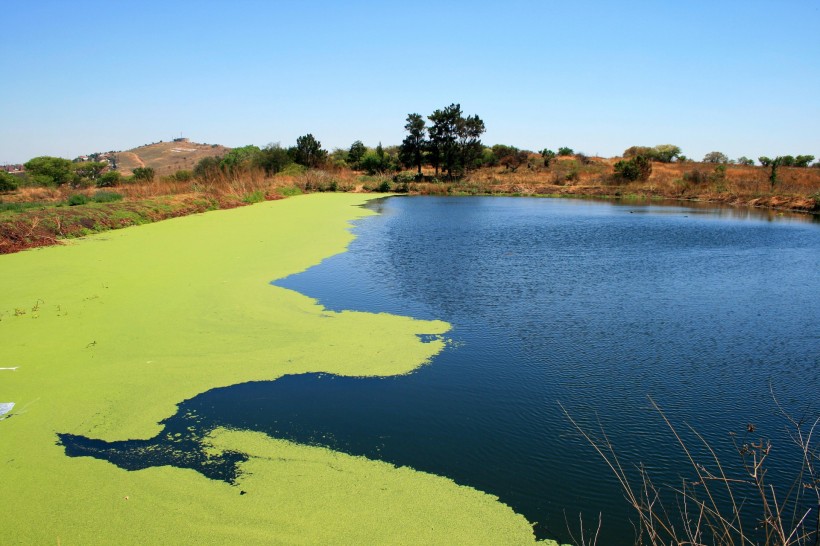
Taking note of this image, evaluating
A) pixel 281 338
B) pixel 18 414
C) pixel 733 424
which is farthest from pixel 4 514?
pixel 733 424

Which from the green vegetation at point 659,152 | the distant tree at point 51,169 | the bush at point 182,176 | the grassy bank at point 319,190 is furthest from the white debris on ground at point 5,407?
the green vegetation at point 659,152

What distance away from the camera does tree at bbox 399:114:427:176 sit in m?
38.2

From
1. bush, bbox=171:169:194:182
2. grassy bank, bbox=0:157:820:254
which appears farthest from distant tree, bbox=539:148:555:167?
bush, bbox=171:169:194:182

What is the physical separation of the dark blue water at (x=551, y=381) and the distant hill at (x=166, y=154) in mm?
64636

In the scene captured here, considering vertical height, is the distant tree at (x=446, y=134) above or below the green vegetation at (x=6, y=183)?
above

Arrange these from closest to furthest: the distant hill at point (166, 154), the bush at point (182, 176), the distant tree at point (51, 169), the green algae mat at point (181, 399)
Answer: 1. the green algae mat at point (181, 399)
2. the bush at point (182, 176)
3. the distant tree at point (51, 169)
4. the distant hill at point (166, 154)

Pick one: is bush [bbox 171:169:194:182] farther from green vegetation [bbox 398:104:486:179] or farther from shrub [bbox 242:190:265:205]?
green vegetation [bbox 398:104:486:179]

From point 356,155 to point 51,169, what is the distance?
22663mm

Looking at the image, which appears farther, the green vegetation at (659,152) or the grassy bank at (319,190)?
the green vegetation at (659,152)

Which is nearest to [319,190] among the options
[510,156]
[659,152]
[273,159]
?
[273,159]

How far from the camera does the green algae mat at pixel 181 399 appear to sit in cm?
293

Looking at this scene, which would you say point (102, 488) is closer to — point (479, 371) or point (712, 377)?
point (479, 371)

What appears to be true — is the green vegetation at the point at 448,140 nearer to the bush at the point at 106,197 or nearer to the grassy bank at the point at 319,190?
the grassy bank at the point at 319,190

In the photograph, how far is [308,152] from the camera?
3816 centimetres
